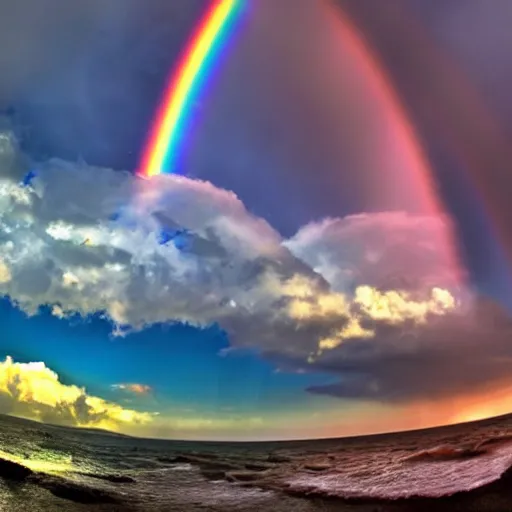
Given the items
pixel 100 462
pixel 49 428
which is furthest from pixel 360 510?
pixel 49 428

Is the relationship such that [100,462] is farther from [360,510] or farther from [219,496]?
[360,510]

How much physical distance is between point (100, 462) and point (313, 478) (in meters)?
4.26

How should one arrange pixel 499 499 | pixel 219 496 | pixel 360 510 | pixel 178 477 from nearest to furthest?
pixel 499 499 → pixel 360 510 → pixel 219 496 → pixel 178 477

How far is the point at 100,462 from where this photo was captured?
391 inches

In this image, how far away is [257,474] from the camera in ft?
32.8

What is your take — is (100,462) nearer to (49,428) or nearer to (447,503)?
(49,428)

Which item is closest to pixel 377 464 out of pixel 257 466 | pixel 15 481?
pixel 257 466

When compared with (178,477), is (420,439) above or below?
above

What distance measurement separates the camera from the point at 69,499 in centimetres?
777

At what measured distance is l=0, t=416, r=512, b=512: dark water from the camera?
7.44 metres

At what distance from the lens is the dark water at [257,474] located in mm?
7438

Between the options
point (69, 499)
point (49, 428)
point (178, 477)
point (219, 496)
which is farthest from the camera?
point (49, 428)

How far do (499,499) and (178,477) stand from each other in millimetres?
5828

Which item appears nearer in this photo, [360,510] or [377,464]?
[360,510]
